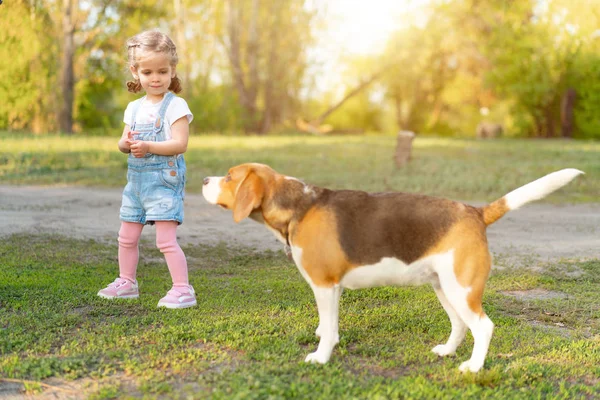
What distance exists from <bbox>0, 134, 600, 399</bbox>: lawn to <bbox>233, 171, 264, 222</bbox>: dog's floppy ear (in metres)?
0.85

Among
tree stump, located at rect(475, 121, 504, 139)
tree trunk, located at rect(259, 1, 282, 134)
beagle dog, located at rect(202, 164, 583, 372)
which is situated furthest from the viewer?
tree stump, located at rect(475, 121, 504, 139)

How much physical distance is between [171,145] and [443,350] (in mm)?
2412

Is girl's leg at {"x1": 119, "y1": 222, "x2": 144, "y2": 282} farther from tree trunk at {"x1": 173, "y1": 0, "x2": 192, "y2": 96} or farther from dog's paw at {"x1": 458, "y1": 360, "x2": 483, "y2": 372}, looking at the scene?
tree trunk at {"x1": 173, "y1": 0, "x2": 192, "y2": 96}

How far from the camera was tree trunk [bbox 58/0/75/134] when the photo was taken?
24.0 metres

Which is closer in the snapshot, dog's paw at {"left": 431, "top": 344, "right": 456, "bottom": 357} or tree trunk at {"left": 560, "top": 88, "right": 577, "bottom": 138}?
dog's paw at {"left": 431, "top": 344, "right": 456, "bottom": 357}

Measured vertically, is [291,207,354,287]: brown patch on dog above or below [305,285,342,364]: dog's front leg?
above

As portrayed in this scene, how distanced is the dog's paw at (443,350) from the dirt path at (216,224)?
11.8 ft

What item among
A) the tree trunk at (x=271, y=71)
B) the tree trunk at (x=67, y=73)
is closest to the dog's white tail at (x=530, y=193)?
the tree trunk at (x=67, y=73)

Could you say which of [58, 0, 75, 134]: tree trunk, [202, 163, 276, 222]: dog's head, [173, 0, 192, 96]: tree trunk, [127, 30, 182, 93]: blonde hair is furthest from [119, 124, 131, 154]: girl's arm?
[173, 0, 192, 96]: tree trunk

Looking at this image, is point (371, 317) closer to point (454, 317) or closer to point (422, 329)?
point (422, 329)

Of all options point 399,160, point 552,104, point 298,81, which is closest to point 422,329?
point 399,160

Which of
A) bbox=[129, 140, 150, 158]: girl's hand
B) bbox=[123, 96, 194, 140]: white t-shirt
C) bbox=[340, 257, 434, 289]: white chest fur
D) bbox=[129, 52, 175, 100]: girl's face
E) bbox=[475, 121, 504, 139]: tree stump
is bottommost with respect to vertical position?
bbox=[475, 121, 504, 139]: tree stump

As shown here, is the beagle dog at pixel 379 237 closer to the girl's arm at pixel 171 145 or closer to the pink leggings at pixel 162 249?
the girl's arm at pixel 171 145

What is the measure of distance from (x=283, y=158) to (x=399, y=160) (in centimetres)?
329
